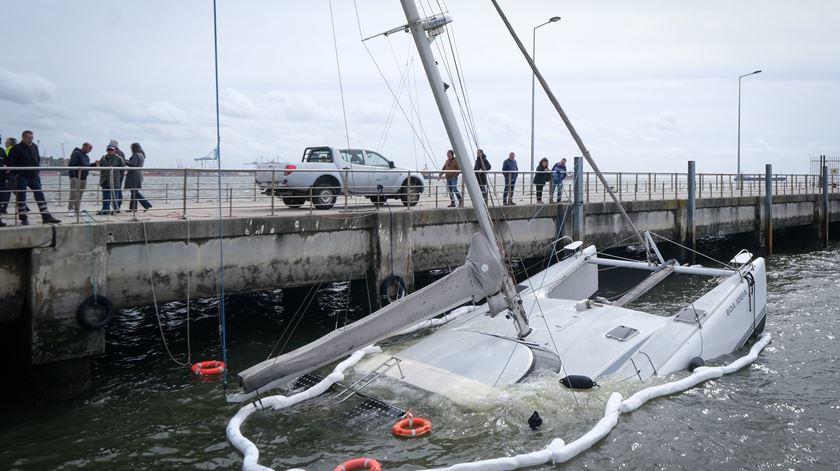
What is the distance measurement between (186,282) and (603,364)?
743cm

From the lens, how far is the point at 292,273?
13.9 m

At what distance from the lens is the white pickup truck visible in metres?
17.5

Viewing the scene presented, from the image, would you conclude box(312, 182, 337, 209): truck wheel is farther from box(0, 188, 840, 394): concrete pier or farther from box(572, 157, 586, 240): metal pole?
box(572, 157, 586, 240): metal pole

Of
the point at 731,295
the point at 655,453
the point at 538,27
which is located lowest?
the point at 655,453

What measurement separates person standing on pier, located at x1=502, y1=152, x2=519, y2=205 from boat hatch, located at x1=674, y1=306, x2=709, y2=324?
717 cm

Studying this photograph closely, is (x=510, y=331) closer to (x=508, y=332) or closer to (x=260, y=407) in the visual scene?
(x=508, y=332)

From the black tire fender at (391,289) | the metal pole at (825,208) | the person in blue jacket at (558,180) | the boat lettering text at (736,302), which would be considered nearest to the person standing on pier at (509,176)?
the person in blue jacket at (558,180)

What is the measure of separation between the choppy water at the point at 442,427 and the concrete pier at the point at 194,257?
1.21 metres

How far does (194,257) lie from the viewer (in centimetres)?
1259

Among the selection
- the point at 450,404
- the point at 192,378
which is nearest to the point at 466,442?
the point at 450,404

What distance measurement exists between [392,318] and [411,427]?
1.34 m

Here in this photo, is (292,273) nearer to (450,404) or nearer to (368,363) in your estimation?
(368,363)

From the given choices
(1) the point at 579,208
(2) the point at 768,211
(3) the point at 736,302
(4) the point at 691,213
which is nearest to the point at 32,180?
(3) the point at 736,302

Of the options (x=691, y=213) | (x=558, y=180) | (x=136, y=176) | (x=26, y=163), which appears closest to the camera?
(x=26, y=163)
